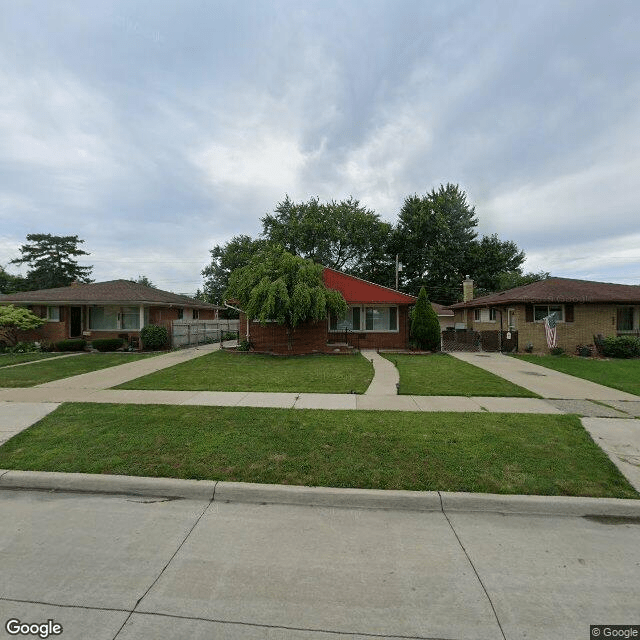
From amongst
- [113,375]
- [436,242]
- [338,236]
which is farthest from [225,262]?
[113,375]

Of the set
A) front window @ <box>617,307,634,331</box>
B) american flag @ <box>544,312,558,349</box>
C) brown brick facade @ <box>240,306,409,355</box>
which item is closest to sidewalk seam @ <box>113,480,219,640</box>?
brown brick facade @ <box>240,306,409,355</box>

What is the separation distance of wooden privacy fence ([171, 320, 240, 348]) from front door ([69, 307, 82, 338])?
4707 mm

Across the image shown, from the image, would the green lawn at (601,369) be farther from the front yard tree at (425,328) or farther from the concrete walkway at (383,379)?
the concrete walkway at (383,379)

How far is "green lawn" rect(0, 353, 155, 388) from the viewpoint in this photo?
961 cm

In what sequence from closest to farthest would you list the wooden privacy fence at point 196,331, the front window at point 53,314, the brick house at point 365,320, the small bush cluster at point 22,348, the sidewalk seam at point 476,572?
the sidewalk seam at point 476,572 < the small bush cluster at point 22,348 < the brick house at point 365,320 < the front window at point 53,314 < the wooden privacy fence at point 196,331

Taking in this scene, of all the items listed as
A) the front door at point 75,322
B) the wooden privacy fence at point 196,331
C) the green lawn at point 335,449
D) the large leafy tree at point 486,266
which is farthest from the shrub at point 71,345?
the large leafy tree at point 486,266

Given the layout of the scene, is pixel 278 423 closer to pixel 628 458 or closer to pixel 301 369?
pixel 628 458

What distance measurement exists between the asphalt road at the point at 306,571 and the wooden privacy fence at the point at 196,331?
16083 millimetres

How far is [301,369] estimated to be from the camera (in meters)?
11.8

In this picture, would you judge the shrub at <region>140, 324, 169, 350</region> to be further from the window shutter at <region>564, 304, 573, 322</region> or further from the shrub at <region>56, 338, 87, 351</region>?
the window shutter at <region>564, 304, 573, 322</region>

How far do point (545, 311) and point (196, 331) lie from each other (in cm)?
1872

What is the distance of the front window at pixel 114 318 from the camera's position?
18.2 metres

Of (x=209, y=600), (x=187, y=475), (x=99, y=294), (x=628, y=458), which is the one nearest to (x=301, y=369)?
(x=187, y=475)

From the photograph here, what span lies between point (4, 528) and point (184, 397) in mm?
4377
